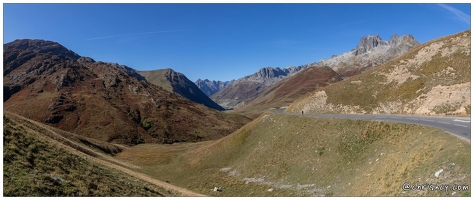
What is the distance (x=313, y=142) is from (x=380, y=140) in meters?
10.4

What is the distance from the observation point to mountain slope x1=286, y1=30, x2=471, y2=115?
5188 centimetres

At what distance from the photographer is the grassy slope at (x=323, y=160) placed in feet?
69.0

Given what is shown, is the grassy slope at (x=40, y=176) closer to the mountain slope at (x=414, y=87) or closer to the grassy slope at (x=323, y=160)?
the grassy slope at (x=323, y=160)

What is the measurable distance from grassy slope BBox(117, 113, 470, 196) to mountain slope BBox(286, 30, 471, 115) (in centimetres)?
2065

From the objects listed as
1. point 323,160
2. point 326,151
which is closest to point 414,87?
point 326,151

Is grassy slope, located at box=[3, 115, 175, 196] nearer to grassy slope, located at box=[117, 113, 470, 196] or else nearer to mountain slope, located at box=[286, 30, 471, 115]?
grassy slope, located at box=[117, 113, 470, 196]

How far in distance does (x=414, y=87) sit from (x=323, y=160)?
39405 millimetres

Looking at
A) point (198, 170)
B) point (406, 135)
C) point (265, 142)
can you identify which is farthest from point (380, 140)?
point (198, 170)

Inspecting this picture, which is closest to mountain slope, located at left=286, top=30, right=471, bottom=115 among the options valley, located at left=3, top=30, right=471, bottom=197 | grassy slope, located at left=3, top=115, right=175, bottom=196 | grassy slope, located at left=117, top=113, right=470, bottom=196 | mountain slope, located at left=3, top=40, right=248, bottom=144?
valley, located at left=3, top=30, right=471, bottom=197

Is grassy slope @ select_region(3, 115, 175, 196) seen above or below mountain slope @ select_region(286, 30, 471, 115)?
below

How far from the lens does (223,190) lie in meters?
40.2

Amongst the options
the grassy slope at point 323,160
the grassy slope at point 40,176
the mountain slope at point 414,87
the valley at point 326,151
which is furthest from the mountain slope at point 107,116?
the grassy slope at point 40,176

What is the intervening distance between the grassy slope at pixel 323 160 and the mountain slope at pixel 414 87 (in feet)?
67.7

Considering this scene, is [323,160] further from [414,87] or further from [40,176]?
[414,87]
